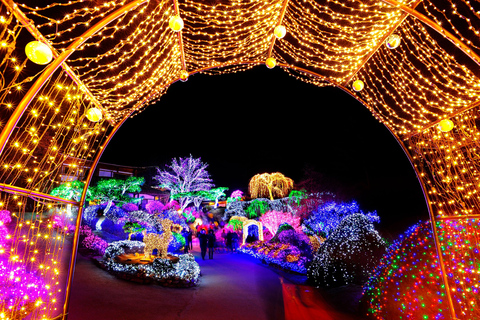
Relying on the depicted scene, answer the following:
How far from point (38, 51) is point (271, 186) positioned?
21863mm

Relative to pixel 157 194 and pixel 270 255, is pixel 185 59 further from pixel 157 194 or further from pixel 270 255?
pixel 157 194

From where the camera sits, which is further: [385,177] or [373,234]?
[385,177]

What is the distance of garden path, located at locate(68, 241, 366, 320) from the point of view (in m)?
4.58

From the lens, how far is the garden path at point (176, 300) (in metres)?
4.58

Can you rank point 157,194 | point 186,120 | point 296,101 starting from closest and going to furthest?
point 296,101 < point 186,120 < point 157,194

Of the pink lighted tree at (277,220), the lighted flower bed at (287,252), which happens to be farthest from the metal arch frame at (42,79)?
the pink lighted tree at (277,220)

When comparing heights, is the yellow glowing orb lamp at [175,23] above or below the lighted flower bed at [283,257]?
above

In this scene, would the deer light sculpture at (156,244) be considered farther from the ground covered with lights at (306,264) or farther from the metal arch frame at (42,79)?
the metal arch frame at (42,79)

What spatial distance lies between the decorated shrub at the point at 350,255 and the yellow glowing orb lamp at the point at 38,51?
23.5 feet

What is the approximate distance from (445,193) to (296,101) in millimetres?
9728

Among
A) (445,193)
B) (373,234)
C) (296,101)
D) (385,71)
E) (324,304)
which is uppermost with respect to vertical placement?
(296,101)

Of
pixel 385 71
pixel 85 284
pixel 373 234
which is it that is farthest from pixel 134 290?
pixel 385 71

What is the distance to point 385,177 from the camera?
14.4 m

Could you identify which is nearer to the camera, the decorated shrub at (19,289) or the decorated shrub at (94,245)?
the decorated shrub at (19,289)
